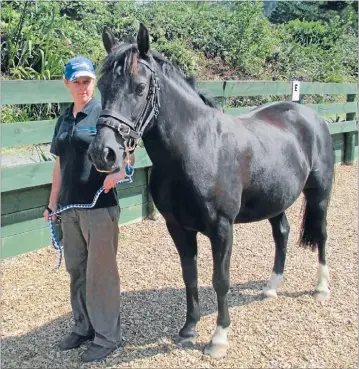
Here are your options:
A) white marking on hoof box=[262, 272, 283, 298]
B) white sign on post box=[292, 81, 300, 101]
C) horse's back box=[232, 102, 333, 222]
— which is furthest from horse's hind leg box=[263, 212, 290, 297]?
white sign on post box=[292, 81, 300, 101]

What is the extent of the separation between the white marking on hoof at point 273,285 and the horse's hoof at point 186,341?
2.93 feet

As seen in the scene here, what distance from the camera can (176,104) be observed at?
2688 mm

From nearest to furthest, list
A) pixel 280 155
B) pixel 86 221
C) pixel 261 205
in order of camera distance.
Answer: pixel 86 221 < pixel 261 205 < pixel 280 155

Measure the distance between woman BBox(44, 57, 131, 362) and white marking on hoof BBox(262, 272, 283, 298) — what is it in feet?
4.35

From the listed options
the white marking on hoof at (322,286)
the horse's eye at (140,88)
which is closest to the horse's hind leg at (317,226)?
the white marking on hoof at (322,286)

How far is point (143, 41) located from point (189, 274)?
156cm

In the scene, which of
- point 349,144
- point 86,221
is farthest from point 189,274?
point 349,144

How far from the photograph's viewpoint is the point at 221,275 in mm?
2959

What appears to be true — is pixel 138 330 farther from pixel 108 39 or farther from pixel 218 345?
pixel 108 39

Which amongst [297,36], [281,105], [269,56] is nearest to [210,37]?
[269,56]

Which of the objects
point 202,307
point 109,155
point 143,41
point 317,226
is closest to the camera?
point 109,155

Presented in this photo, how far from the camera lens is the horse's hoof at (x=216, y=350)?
2971 millimetres

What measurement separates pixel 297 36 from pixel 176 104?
14586mm

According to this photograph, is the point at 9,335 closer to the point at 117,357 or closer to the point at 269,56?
the point at 117,357
